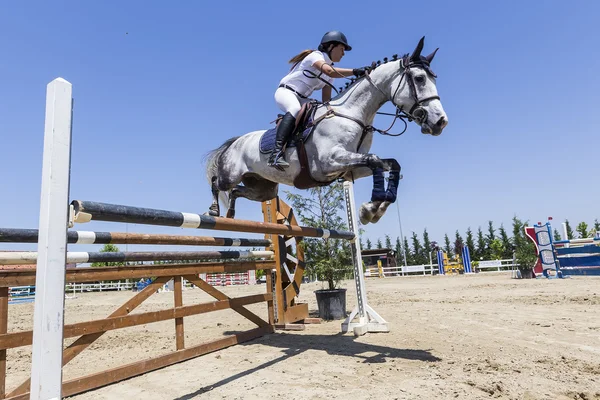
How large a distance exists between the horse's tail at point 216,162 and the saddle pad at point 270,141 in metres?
0.68

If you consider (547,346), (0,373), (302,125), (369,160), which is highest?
(302,125)

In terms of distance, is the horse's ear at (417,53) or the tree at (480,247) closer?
the horse's ear at (417,53)

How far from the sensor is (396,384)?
7.47ft

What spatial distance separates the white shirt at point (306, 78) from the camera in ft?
10.5

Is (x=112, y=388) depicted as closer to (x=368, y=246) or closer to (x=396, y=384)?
(x=396, y=384)

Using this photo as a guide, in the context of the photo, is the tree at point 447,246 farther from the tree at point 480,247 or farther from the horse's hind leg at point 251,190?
the horse's hind leg at point 251,190

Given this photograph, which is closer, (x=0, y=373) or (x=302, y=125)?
(x=0, y=373)

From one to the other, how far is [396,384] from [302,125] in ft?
6.25

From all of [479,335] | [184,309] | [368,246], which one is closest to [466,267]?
[479,335]

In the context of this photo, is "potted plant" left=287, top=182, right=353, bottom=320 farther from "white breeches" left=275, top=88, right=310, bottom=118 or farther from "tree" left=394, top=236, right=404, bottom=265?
"tree" left=394, top=236, right=404, bottom=265

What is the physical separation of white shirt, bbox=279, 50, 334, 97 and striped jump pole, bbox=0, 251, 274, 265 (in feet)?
5.33

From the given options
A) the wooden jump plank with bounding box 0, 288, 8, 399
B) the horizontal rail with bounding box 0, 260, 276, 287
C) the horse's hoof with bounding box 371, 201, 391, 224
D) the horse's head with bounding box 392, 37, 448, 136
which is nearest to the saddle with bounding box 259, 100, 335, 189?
the horse's hoof with bounding box 371, 201, 391, 224

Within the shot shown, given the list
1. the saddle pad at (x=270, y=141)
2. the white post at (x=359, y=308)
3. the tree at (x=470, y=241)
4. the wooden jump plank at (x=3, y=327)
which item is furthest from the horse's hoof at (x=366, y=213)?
the tree at (x=470, y=241)

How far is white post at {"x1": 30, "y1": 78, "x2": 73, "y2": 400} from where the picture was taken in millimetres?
1245
